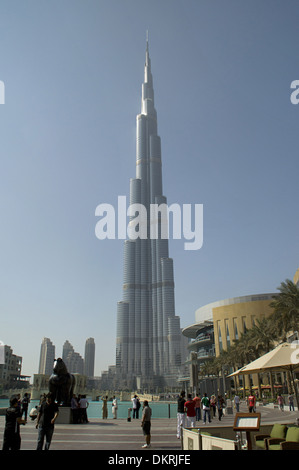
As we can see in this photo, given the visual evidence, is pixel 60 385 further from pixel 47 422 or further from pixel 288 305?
pixel 288 305

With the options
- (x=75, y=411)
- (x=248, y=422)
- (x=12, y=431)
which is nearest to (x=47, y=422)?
(x=12, y=431)

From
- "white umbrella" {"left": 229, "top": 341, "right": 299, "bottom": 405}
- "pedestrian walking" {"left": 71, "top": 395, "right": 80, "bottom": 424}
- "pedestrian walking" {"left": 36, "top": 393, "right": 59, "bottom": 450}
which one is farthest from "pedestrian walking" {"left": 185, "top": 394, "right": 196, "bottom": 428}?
"pedestrian walking" {"left": 71, "top": 395, "right": 80, "bottom": 424}

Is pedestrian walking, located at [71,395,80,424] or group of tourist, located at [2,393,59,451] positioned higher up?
group of tourist, located at [2,393,59,451]

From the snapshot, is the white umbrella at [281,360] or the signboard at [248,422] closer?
the signboard at [248,422]

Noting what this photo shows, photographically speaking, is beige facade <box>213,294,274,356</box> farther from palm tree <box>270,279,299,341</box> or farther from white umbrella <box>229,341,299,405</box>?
white umbrella <box>229,341,299,405</box>

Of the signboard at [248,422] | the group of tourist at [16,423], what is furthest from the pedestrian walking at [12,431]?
the signboard at [248,422]

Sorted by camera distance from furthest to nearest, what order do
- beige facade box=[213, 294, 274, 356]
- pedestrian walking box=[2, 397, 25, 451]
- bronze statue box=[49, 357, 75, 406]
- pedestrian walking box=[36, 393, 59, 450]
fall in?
beige facade box=[213, 294, 274, 356], bronze statue box=[49, 357, 75, 406], pedestrian walking box=[36, 393, 59, 450], pedestrian walking box=[2, 397, 25, 451]

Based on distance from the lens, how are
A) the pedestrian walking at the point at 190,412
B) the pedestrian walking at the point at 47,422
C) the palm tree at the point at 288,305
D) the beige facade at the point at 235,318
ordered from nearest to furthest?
the pedestrian walking at the point at 47,422 < the pedestrian walking at the point at 190,412 < the palm tree at the point at 288,305 < the beige facade at the point at 235,318

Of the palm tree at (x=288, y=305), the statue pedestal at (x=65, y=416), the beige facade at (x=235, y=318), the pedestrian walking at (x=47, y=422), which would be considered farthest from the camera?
the beige facade at (x=235, y=318)

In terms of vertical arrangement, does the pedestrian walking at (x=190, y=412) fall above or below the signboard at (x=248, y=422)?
below

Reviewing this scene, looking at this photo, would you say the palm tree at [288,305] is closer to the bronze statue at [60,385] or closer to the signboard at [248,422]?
the bronze statue at [60,385]

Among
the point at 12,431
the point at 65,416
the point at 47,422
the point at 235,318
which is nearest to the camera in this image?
the point at 12,431
